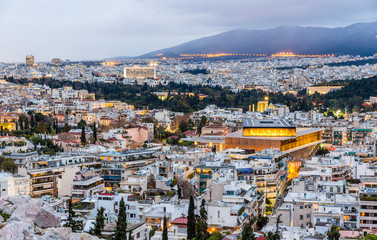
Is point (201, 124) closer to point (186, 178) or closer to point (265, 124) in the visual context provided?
point (265, 124)

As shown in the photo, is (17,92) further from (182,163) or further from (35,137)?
(182,163)

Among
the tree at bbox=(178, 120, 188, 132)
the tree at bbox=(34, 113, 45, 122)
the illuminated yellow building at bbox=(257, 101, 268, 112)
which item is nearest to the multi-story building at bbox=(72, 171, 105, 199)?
the tree at bbox=(178, 120, 188, 132)

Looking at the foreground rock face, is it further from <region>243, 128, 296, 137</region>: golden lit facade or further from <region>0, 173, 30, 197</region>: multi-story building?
<region>243, 128, 296, 137</region>: golden lit facade

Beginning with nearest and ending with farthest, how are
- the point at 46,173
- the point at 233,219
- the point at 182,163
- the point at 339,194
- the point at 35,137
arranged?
the point at 233,219, the point at 339,194, the point at 46,173, the point at 182,163, the point at 35,137

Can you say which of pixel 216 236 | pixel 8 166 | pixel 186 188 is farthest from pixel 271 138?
pixel 216 236

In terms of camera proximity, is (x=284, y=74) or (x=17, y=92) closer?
(x=17, y=92)

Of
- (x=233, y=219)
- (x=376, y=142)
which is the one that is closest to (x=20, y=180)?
(x=233, y=219)

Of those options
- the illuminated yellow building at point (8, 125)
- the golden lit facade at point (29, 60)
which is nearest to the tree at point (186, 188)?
the illuminated yellow building at point (8, 125)
